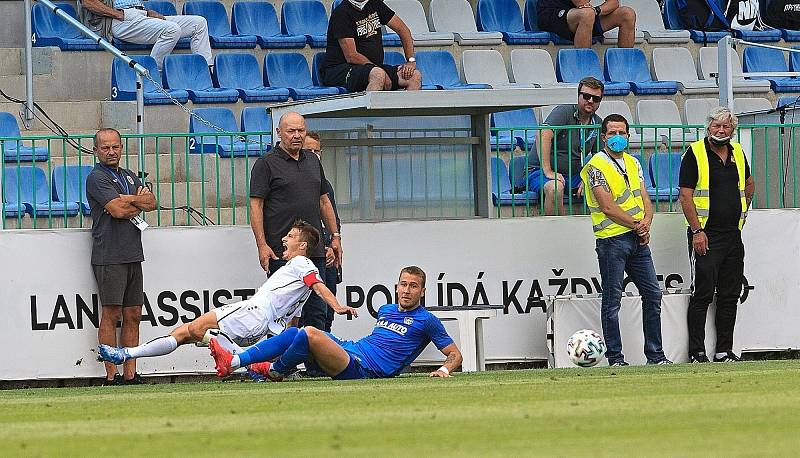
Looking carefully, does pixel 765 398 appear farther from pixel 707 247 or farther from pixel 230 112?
pixel 230 112

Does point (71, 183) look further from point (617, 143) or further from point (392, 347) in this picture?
point (617, 143)

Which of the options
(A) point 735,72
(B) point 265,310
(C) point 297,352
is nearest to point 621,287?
(B) point 265,310

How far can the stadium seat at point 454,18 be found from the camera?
18.8 m

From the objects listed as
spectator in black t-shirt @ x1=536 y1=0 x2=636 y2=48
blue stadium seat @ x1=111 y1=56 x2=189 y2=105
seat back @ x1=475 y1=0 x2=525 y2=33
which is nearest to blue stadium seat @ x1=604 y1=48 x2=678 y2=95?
spectator in black t-shirt @ x1=536 y1=0 x2=636 y2=48

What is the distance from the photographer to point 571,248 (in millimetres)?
13305

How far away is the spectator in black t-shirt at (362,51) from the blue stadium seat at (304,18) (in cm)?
192

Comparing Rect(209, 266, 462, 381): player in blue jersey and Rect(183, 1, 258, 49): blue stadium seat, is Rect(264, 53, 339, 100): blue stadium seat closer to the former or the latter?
Rect(183, 1, 258, 49): blue stadium seat

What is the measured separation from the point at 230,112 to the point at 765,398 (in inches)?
367

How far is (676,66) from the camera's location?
1895 cm

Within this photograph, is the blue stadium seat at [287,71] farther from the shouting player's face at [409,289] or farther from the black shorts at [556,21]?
the shouting player's face at [409,289]

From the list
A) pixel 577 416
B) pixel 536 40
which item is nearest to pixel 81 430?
pixel 577 416

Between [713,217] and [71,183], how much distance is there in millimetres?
5263

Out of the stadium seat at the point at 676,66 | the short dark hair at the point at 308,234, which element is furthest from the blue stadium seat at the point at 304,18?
the short dark hair at the point at 308,234

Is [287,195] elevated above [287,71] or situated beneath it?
situated beneath
